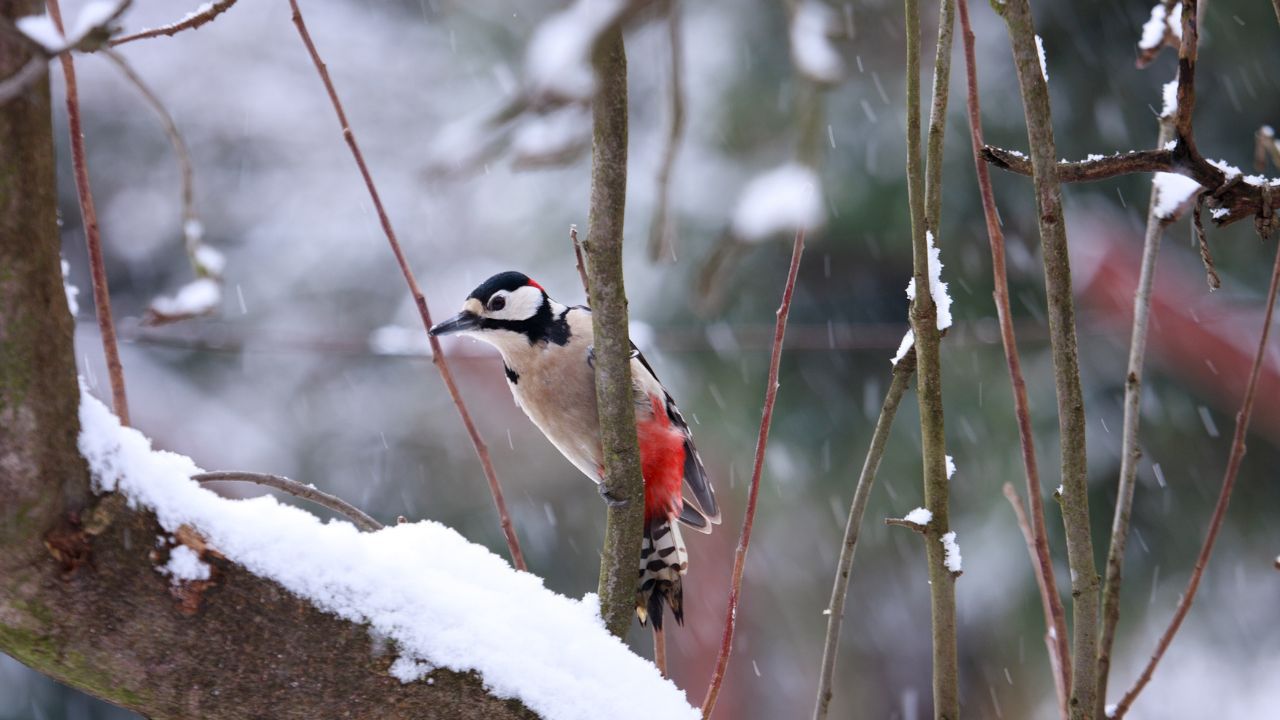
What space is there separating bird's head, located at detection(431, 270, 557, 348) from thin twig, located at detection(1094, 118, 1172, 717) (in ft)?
4.88

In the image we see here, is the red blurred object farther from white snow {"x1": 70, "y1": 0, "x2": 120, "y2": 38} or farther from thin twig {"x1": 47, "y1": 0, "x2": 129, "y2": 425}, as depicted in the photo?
white snow {"x1": 70, "y1": 0, "x2": 120, "y2": 38}

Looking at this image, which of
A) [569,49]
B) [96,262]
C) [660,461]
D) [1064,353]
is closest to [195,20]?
[96,262]

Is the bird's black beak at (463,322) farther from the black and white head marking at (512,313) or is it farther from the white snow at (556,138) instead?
the white snow at (556,138)

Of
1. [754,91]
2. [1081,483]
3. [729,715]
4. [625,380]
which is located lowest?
[1081,483]

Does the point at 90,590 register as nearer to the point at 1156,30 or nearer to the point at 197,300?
the point at 197,300

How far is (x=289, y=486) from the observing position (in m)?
1.24

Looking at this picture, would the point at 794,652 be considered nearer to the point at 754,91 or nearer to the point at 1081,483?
the point at 754,91

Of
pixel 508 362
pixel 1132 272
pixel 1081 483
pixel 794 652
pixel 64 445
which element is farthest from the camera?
pixel 794 652

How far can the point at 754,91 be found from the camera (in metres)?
4.99

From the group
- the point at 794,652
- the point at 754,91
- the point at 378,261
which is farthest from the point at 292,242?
the point at 794,652

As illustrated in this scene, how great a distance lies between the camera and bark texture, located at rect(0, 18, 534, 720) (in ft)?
2.78

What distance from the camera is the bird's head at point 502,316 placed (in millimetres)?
2605

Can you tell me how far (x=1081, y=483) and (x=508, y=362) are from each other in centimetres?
171

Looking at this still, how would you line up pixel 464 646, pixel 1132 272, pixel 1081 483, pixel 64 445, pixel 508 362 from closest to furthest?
pixel 64 445, pixel 464 646, pixel 1081 483, pixel 508 362, pixel 1132 272
